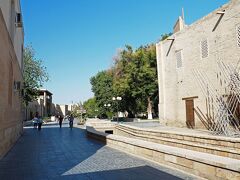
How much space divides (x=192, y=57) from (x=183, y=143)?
955 centimetres

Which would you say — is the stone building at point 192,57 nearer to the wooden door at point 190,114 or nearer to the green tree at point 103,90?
the wooden door at point 190,114

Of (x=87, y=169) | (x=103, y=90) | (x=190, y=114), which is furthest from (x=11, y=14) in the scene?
(x=103, y=90)

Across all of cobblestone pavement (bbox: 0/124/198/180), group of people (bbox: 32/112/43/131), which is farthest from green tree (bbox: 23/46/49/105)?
cobblestone pavement (bbox: 0/124/198/180)

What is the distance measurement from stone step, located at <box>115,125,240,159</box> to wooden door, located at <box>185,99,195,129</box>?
4.13m

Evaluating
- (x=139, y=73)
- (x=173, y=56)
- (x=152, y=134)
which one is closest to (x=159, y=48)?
(x=173, y=56)

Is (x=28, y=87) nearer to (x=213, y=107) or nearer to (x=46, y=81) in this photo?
(x=46, y=81)

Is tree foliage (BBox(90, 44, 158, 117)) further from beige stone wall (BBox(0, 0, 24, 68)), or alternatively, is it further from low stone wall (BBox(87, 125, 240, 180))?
low stone wall (BBox(87, 125, 240, 180))

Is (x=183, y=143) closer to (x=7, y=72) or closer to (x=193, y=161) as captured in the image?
(x=193, y=161)

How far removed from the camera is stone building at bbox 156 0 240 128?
55.0 ft

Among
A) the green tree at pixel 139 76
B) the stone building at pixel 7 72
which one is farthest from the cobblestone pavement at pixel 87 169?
the green tree at pixel 139 76

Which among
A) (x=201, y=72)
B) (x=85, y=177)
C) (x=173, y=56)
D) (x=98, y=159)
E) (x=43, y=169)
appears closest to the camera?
(x=85, y=177)

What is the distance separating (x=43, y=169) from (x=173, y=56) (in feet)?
56.3

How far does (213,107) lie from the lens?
58.6ft

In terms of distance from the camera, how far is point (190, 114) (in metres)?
20.5
